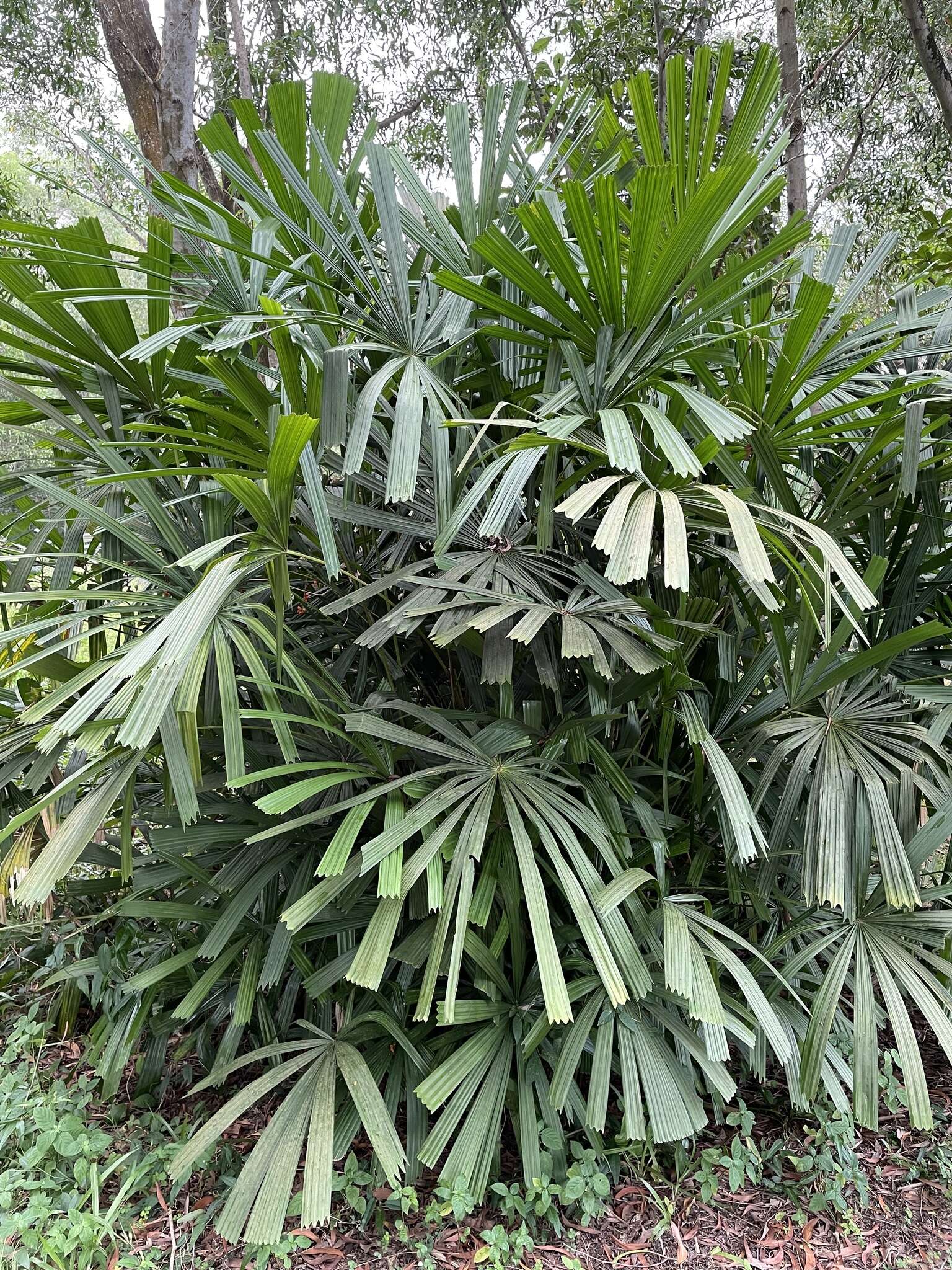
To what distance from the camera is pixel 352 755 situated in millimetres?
1370

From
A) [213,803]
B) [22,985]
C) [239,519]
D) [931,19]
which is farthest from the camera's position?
[931,19]

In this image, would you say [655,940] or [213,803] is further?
[213,803]

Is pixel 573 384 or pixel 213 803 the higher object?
pixel 573 384

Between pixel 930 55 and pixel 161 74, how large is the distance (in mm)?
2534

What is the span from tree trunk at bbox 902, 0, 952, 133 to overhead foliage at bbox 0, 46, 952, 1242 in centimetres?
171

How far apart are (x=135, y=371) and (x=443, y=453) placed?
23.9 inches

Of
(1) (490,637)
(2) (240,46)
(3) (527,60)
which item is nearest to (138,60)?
(2) (240,46)

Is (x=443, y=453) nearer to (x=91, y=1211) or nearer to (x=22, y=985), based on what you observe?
(x=91, y=1211)

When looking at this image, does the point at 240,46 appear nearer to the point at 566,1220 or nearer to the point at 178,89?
the point at 178,89

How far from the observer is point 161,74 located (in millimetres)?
2850

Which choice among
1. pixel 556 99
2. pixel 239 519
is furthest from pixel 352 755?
pixel 556 99

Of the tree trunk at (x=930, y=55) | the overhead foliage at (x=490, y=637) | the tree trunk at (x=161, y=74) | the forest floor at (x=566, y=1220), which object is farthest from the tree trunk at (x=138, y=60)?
the forest floor at (x=566, y=1220)

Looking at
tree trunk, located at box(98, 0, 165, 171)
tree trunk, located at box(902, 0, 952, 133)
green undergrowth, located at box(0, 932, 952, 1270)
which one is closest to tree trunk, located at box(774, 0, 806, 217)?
tree trunk, located at box(902, 0, 952, 133)

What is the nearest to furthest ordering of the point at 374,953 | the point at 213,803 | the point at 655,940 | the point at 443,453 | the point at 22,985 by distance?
the point at 374,953 → the point at 443,453 → the point at 655,940 → the point at 213,803 → the point at 22,985
